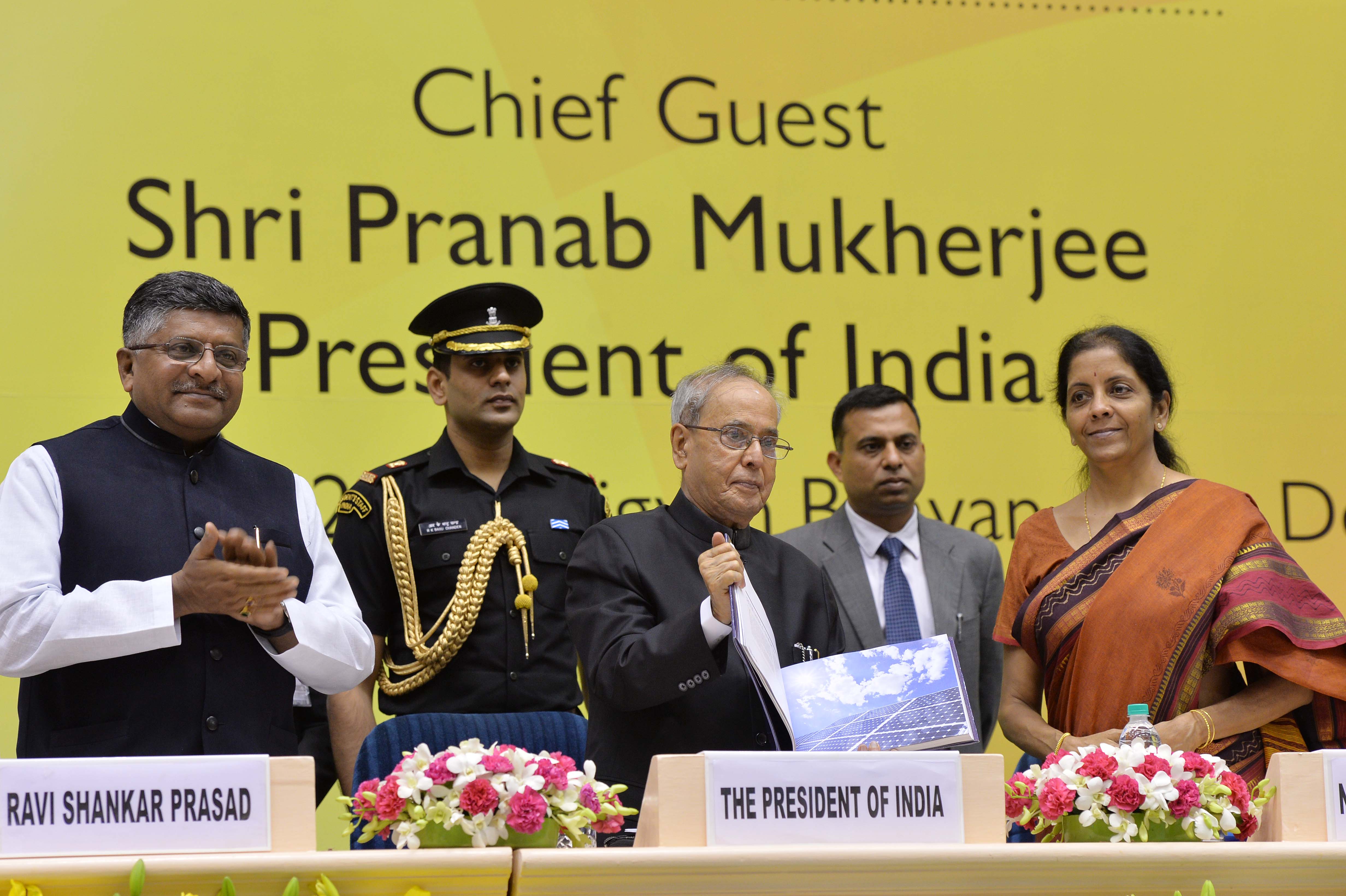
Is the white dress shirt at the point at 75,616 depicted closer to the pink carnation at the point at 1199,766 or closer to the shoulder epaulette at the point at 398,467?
the shoulder epaulette at the point at 398,467

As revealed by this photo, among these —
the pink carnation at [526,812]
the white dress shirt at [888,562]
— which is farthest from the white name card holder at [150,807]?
the white dress shirt at [888,562]

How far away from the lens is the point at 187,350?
2.49 metres

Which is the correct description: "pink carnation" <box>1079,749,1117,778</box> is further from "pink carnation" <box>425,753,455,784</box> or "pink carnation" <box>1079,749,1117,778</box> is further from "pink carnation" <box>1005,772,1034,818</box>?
"pink carnation" <box>425,753,455,784</box>

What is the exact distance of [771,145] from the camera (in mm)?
4270

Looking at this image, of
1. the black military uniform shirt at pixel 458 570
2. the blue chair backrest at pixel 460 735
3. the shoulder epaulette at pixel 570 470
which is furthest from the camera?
the shoulder epaulette at pixel 570 470

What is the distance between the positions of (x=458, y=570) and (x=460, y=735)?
40 cm

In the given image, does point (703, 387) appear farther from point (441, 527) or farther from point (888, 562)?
point (888, 562)

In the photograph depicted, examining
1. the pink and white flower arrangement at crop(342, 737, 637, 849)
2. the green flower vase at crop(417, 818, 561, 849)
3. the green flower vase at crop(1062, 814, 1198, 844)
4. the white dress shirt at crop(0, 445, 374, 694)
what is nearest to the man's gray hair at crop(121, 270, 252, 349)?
the white dress shirt at crop(0, 445, 374, 694)

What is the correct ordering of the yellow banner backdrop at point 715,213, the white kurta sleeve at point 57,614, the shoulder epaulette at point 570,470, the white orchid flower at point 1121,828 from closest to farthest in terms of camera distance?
the white orchid flower at point 1121,828, the white kurta sleeve at point 57,614, the shoulder epaulette at point 570,470, the yellow banner backdrop at point 715,213

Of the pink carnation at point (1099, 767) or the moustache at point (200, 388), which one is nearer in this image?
the pink carnation at point (1099, 767)

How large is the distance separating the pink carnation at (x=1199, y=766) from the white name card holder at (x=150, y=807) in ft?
3.87

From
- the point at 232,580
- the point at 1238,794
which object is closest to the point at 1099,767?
the point at 1238,794

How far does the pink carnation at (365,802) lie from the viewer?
75.1 inches

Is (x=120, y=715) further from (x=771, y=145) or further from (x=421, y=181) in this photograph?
(x=771, y=145)
